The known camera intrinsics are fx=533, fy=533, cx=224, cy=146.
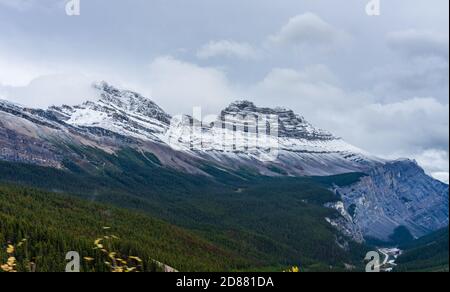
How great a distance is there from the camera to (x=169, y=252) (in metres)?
198

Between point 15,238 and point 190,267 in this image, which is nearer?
point 15,238

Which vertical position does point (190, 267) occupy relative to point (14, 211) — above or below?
below
